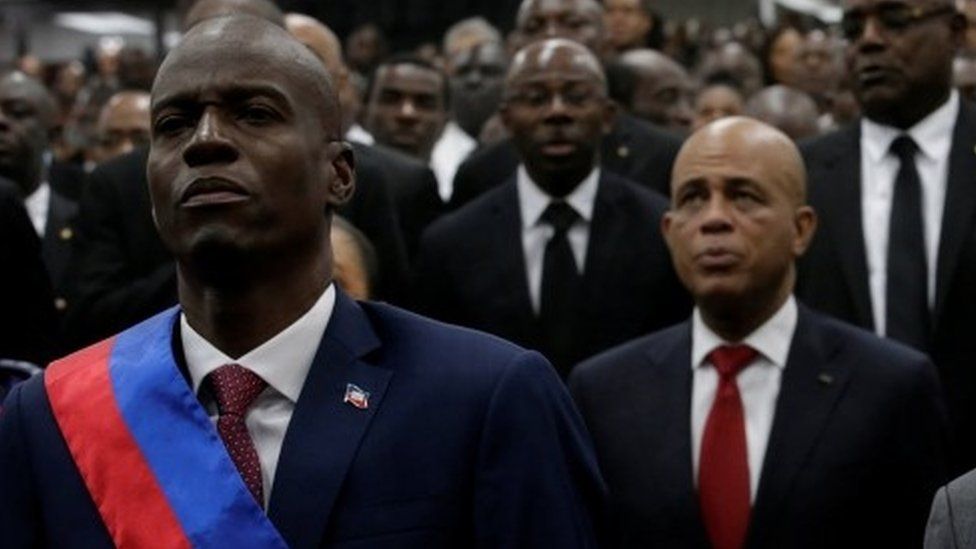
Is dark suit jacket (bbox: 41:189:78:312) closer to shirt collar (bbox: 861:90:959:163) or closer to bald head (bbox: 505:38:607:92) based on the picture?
bald head (bbox: 505:38:607:92)

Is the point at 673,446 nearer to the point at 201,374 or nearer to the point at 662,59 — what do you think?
the point at 201,374

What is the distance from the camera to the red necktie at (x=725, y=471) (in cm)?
498

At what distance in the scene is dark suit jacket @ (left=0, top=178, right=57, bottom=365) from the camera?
6.18 m

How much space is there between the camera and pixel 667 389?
5.19 metres

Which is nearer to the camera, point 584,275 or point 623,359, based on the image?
point 623,359

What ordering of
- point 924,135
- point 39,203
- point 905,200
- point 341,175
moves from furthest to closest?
1. point 39,203
2. point 924,135
3. point 905,200
4. point 341,175

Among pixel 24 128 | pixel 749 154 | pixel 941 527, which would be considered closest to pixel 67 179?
pixel 24 128

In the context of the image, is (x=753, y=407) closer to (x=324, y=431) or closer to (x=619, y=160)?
(x=324, y=431)

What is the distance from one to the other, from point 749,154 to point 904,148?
3.25 feet

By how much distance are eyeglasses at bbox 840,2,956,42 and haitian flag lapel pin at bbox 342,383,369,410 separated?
3.67 meters

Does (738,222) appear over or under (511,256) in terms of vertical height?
over

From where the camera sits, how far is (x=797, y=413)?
508 cm

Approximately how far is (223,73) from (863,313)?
3.33 meters

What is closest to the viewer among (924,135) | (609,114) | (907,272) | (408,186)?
(907,272)
